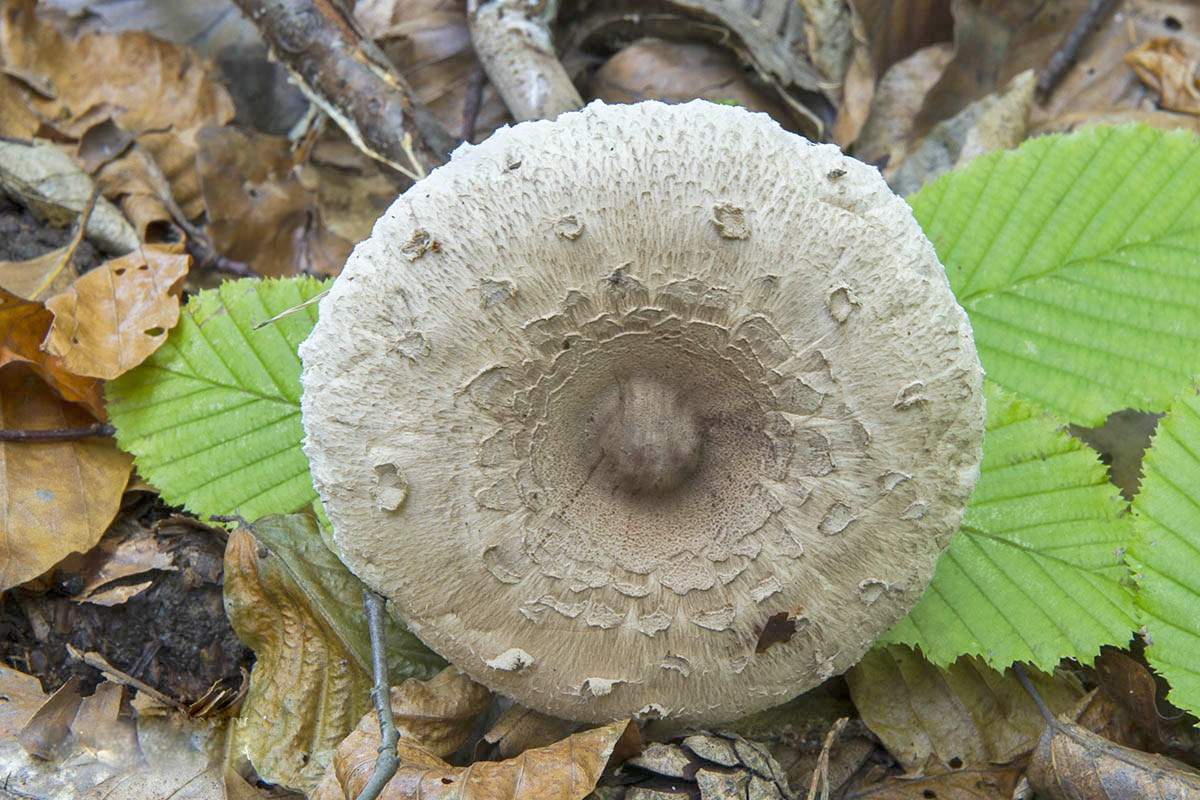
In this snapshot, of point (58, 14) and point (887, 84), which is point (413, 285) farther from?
point (58, 14)

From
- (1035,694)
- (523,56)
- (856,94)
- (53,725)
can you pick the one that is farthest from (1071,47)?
(53,725)

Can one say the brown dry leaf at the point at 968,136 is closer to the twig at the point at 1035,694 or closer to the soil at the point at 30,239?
the twig at the point at 1035,694

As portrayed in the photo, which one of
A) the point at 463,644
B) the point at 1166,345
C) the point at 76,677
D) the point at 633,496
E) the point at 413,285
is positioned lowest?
the point at 76,677

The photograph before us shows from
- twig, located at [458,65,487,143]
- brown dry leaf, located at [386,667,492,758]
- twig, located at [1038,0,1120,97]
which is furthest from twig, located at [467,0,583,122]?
twig, located at [1038,0,1120,97]

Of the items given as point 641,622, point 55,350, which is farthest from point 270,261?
point 641,622

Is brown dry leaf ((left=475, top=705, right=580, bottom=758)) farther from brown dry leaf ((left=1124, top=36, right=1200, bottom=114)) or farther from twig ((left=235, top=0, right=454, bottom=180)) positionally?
brown dry leaf ((left=1124, top=36, right=1200, bottom=114))

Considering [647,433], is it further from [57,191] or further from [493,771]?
[57,191]
